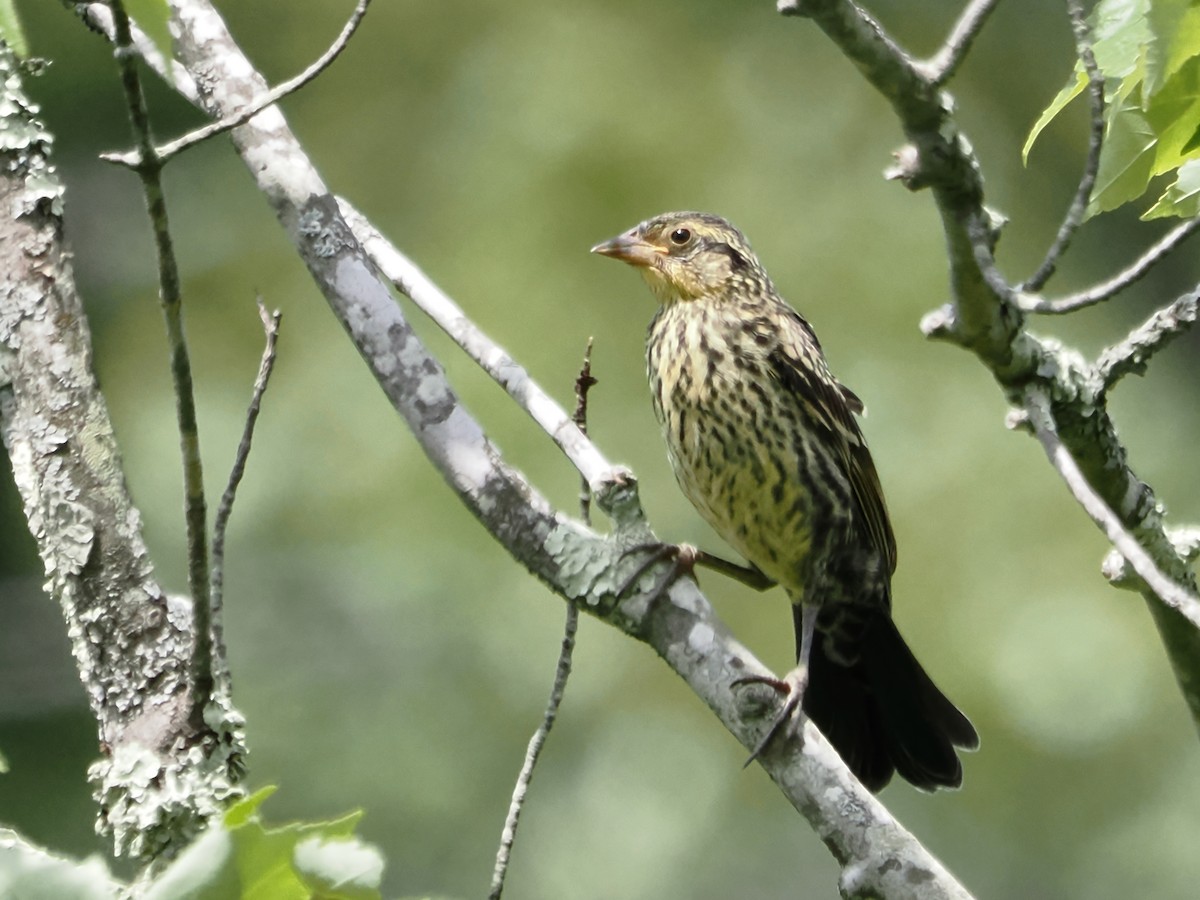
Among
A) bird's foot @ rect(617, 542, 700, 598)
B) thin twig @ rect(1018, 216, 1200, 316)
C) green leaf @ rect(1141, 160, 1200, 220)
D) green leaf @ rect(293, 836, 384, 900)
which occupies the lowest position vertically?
green leaf @ rect(293, 836, 384, 900)

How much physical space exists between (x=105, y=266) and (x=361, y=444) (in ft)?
6.39

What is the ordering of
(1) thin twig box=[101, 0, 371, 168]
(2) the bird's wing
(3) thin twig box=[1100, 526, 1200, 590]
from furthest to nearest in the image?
(2) the bird's wing < (3) thin twig box=[1100, 526, 1200, 590] < (1) thin twig box=[101, 0, 371, 168]

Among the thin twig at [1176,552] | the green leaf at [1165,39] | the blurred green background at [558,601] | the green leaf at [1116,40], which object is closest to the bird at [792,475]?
the thin twig at [1176,552]

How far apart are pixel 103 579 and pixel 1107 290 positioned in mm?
1694

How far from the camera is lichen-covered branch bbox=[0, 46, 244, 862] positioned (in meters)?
2.71

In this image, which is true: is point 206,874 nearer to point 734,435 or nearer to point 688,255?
point 734,435

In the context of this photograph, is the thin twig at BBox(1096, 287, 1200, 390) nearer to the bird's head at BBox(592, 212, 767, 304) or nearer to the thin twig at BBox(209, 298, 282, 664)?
the bird's head at BBox(592, 212, 767, 304)

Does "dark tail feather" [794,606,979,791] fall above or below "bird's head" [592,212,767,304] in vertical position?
below

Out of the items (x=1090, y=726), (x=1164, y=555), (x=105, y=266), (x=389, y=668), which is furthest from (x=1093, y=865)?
(x=105, y=266)

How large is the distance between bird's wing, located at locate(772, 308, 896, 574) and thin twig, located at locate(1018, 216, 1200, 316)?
1.46 meters

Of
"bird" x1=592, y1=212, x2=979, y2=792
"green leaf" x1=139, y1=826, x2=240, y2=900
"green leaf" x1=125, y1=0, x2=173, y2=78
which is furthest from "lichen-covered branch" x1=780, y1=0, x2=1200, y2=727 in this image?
"green leaf" x1=139, y1=826, x2=240, y2=900

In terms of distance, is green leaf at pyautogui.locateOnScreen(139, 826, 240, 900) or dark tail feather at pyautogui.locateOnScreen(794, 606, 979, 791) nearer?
green leaf at pyautogui.locateOnScreen(139, 826, 240, 900)

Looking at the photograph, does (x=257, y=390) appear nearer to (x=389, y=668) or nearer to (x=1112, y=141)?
(x=1112, y=141)

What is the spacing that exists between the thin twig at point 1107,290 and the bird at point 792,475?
142 cm
